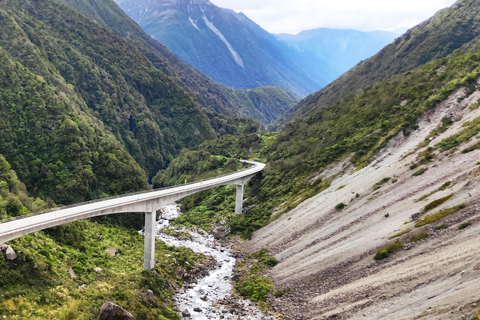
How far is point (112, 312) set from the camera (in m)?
30.6

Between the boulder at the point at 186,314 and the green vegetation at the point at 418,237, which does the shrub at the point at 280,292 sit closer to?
the boulder at the point at 186,314

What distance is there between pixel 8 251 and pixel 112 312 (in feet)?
32.9

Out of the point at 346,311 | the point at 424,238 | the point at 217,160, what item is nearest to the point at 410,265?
the point at 424,238

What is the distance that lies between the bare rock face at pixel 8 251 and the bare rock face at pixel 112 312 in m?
8.59

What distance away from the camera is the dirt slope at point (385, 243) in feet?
94.0

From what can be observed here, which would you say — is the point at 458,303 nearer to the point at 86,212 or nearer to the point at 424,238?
the point at 424,238

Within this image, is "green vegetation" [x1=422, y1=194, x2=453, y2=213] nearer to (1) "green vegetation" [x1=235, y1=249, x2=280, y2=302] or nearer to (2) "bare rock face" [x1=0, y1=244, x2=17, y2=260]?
(1) "green vegetation" [x1=235, y1=249, x2=280, y2=302]

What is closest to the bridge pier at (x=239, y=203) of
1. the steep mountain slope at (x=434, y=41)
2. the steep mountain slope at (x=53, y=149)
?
the steep mountain slope at (x=53, y=149)

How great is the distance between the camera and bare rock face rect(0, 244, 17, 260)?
31.0m

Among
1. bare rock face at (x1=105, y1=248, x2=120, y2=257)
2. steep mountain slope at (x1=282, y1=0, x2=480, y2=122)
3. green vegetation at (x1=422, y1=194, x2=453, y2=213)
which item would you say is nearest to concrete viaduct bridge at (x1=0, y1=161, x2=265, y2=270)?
bare rock face at (x1=105, y1=248, x2=120, y2=257)

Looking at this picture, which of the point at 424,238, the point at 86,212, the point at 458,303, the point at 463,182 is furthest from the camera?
the point at 463,182

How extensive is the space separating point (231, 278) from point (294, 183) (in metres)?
31.8

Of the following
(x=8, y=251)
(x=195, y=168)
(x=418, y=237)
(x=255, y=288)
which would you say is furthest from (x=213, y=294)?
(x=195, y=168)

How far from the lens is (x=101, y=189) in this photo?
248ft
